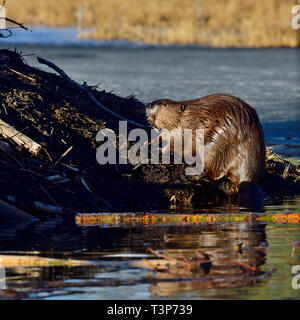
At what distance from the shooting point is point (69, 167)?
6762 mm

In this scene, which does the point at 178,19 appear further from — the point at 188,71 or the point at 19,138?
the point at 19,138

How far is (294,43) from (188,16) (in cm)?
753

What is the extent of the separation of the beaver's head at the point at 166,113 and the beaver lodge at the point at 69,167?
0.38 m

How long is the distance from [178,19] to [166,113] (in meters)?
23.2

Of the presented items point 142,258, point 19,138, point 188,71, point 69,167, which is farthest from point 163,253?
point 188,71

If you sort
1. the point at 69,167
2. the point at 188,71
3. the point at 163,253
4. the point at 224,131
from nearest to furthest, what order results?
the point at 163,253
the point at 69,167
the point at 224,131
the point at 188,71

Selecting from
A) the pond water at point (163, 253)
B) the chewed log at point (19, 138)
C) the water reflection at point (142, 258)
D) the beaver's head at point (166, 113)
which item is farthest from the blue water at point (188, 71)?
the water reflection at point (142, 258)

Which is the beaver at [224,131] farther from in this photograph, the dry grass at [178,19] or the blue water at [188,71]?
the dry grass at [178,19]

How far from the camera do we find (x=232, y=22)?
28406mm

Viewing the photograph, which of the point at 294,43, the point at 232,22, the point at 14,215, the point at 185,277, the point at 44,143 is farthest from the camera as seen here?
the point at 232,22

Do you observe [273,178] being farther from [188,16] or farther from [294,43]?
[188,16]

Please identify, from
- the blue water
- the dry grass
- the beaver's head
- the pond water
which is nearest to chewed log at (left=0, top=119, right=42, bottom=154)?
the pond water

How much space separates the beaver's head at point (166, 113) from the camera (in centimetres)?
697

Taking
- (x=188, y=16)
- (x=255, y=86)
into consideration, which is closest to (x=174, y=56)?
(x=255, y=86)
